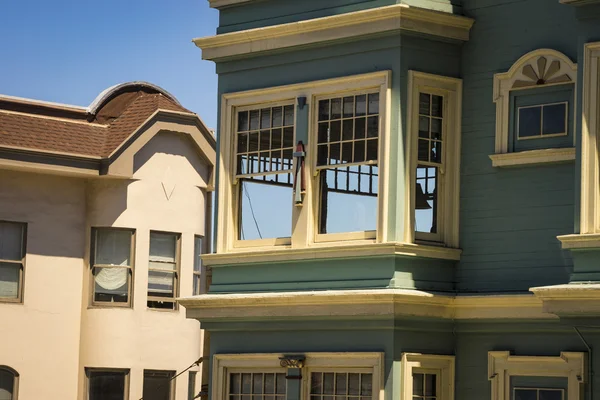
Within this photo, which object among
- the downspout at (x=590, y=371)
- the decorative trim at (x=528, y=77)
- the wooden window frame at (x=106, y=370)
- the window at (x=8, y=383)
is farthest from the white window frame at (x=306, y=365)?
the wooden window frame at (x=106, y=370)

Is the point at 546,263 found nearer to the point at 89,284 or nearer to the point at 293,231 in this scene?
the point at 293,231

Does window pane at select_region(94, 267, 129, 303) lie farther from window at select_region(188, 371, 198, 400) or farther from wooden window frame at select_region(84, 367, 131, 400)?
window at select_region(188, 371, 198, 400)

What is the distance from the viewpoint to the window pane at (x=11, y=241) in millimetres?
25500

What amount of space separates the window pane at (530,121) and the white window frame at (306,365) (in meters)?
2.89

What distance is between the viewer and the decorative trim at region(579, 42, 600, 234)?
14.1 metres

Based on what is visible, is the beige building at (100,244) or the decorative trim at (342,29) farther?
the beige building at (100,244)

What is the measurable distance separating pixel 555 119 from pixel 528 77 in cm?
59

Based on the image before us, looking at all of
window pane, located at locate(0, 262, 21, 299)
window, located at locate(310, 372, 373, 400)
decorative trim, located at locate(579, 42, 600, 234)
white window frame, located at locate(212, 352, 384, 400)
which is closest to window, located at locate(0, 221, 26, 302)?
window pane, located at locate(0, 262, 21, 299)

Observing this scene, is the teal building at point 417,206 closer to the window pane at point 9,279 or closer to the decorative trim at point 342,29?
the decorative trim at point 342,29

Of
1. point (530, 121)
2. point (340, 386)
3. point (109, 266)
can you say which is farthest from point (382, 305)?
point (109, 266)

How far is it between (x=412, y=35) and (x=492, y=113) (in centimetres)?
124

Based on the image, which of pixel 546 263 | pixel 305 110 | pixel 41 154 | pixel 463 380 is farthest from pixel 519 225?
pixel 41 154

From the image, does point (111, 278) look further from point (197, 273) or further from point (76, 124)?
point (76, 124)

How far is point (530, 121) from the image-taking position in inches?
613
